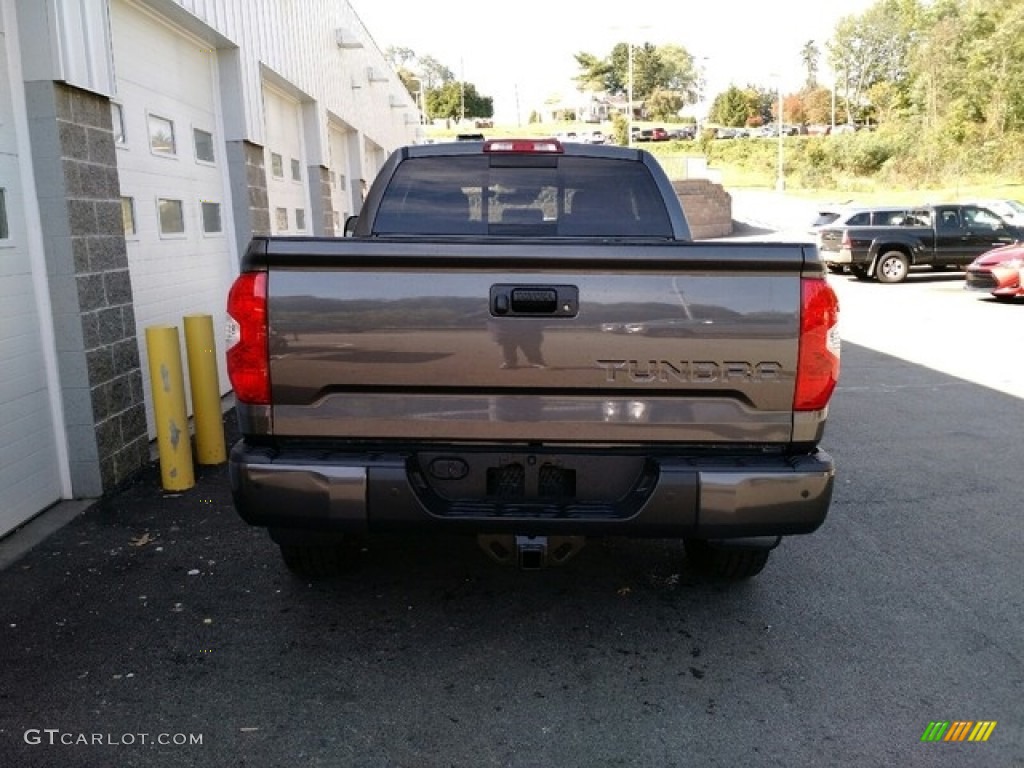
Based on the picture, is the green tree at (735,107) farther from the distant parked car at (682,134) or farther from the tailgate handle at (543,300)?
the tailgate handle at (543,300)

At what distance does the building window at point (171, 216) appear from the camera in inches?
272

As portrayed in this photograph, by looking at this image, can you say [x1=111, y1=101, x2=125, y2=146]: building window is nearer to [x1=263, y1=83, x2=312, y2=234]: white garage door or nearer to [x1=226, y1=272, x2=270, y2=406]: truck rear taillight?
[x1=263, y1=83, x2=312, y2=234]: white garage door

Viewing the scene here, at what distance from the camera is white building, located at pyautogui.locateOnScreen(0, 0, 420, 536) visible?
4844 mm

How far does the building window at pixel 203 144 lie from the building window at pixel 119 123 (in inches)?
59.7

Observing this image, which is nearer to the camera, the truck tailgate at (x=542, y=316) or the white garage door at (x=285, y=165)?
the truck tailgate at (x=542, y=316)

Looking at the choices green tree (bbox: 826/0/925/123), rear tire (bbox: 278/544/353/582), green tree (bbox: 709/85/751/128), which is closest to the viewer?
rear tire (bbox: 278/544/353/582)

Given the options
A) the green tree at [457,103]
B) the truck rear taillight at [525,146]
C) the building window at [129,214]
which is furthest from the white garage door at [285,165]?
the green tree at [457,103]

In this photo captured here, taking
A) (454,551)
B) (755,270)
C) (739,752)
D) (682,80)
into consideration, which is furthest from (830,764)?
(682,80)

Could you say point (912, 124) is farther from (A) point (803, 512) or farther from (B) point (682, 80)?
(B) point (682, 80)

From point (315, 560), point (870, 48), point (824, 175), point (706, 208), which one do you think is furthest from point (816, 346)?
point (870, 48)

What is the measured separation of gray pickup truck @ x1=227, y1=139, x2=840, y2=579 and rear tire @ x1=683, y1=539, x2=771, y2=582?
828 mm

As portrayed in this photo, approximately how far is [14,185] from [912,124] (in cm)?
6253

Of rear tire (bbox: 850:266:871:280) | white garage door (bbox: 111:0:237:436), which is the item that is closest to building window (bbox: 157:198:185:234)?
white garage door (bbox: 111:0:237:436)

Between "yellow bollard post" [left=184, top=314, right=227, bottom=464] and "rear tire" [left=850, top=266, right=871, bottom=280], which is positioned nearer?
"yellow bollard post" [left=184, top=314, right=227, bottom=464]
